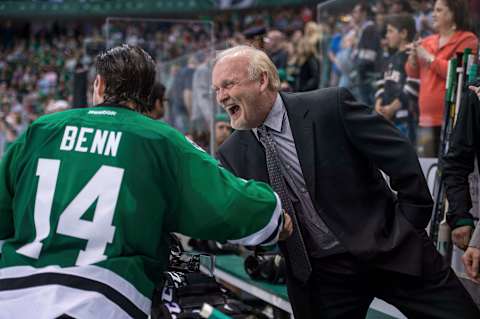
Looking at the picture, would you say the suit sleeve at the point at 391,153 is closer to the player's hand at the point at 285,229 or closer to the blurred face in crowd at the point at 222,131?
the player's hand at the point at 285,229

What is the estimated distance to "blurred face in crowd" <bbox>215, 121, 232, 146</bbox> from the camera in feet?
19.4

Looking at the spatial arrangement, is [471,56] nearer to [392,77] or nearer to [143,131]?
[392,77]

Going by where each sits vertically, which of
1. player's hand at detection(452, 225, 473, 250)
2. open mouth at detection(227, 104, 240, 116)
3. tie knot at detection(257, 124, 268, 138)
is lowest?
player's hand at detection(452, 225, 473, 250)

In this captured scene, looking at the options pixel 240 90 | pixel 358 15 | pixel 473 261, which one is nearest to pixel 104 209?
pixel 240 90

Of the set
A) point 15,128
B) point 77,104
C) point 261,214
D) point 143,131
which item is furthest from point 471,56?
point 15,128

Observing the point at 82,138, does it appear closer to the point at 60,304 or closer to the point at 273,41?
the point at 60,304

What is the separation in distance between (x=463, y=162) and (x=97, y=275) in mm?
1644

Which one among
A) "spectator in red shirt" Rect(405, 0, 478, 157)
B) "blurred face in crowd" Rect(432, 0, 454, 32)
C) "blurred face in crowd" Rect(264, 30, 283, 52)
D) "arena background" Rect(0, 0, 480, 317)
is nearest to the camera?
"spectator in red shirt" Rect(405, 0, 478, 157)

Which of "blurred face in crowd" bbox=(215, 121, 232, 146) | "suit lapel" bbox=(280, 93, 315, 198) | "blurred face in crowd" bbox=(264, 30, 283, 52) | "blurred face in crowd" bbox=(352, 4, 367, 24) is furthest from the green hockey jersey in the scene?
"blurred face in crowd" bbox=(264, 30, 283, 52)

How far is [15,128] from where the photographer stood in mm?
12625

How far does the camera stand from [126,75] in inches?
82.4

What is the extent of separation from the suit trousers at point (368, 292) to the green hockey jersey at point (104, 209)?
562 mm

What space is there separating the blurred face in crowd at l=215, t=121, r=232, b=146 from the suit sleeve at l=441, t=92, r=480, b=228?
3.22 metres

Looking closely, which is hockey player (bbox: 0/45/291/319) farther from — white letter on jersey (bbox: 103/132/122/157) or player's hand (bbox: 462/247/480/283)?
player's hand (bbox: 462/247/480/283)
